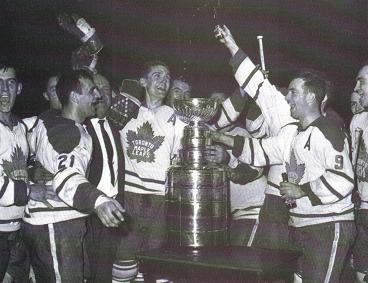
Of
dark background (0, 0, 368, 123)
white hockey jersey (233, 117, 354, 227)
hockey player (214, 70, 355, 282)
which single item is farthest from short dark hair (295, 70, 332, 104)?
dark background (0, 0, 368, 123)

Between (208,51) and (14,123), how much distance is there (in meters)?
4.99

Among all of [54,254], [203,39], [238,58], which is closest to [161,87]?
[238,58]

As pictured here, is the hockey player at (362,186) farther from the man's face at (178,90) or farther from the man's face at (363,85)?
the man's face at (178,90)

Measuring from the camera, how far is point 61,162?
316cm

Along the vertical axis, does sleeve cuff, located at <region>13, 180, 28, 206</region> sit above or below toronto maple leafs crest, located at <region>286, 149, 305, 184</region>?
below

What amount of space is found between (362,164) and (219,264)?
2.18 metres

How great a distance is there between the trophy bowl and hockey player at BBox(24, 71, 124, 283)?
0.70 metres

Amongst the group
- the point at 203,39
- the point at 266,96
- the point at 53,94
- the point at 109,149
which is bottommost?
the point at 109,149

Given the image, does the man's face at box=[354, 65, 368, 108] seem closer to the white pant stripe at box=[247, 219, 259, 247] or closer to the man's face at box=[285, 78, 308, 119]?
the man's face at box=[285, 78, 308, 119]

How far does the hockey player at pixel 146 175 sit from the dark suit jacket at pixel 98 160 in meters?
0.28

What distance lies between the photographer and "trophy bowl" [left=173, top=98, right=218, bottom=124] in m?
3.39

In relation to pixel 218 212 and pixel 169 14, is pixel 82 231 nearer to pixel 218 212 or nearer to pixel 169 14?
pixel 218 212

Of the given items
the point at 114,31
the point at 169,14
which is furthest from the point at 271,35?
the point at 114,31

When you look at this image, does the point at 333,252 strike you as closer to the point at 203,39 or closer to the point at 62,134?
the point at 62,134
